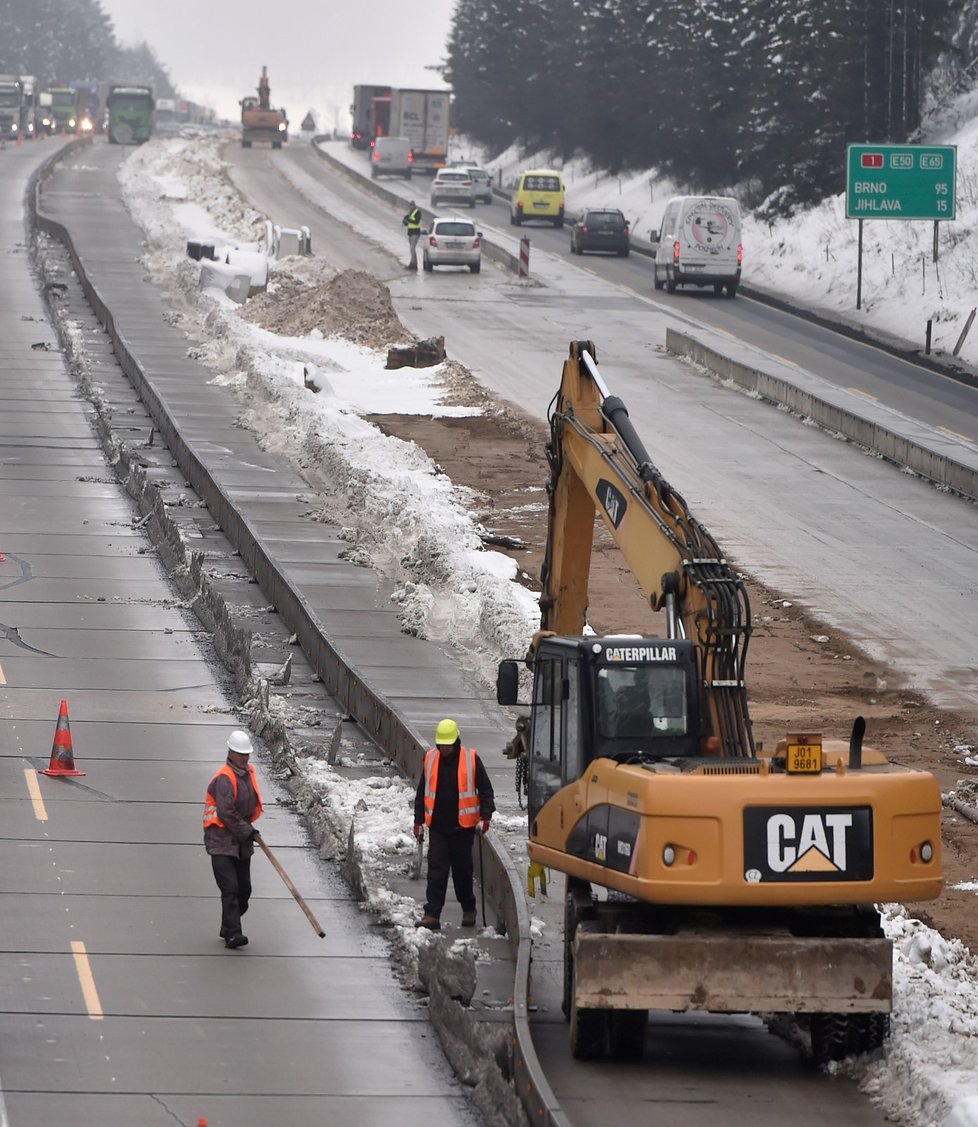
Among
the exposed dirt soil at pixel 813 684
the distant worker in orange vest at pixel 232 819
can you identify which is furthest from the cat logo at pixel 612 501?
the exposed dirt soil at pixel 813 684

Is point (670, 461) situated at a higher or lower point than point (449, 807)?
higher

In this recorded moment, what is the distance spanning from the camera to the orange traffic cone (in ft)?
63.0

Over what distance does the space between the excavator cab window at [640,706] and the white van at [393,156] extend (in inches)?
3552

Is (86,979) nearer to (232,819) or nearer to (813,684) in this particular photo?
(232,819)

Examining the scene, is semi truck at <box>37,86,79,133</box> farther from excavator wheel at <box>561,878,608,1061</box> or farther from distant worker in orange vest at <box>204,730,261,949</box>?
excavator wheel at <box>561,878,608,1061</box>

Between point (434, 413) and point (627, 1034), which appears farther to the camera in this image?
point (434, 413)

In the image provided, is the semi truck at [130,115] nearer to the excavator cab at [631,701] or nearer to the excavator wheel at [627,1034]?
the excavator cab at [631,701]

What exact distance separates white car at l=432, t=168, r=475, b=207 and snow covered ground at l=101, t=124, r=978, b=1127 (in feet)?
23.0

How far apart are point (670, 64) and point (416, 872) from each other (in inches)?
3082

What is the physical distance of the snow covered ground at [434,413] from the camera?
500 inches

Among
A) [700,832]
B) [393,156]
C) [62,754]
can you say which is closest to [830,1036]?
[700,832]

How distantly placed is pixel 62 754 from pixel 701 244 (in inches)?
1739

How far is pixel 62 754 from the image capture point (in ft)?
63.2

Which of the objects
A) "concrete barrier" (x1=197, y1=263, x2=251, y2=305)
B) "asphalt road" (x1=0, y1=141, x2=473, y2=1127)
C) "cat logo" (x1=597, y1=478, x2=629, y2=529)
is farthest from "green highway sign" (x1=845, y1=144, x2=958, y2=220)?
"cat logo" (x1=597, y1=478, x2=629, y2=529)
